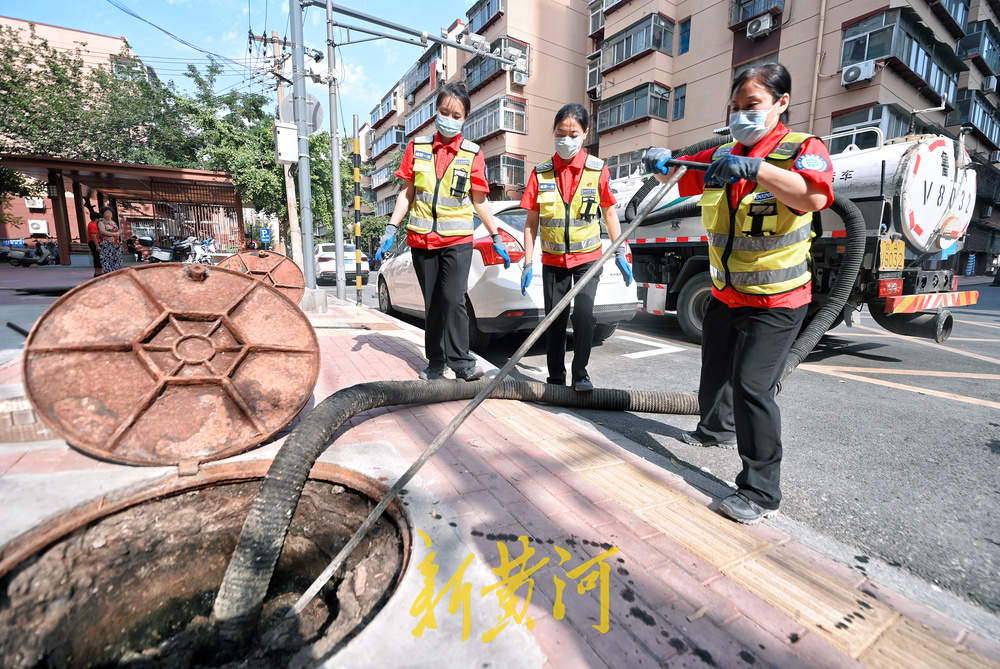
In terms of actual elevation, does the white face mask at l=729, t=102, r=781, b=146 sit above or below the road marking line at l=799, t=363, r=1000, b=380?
above

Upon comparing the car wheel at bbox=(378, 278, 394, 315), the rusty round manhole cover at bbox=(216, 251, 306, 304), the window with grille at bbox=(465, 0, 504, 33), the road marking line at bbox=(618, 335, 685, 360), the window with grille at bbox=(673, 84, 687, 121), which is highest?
the window with grille at bbox=(465, 0, 504, 33)

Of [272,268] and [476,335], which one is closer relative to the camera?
[476,335]

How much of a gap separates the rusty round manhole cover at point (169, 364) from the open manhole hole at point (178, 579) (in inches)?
11.1

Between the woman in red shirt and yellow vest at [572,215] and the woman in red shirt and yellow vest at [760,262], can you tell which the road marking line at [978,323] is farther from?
the woman in red shirt and yellow vest at [760,262]

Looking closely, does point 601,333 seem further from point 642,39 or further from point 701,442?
point 642,39

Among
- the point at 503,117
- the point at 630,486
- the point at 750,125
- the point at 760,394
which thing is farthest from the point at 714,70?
the point at 630,486

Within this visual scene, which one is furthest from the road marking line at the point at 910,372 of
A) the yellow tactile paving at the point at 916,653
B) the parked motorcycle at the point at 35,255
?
the parked motorcycle at the point at 35,255

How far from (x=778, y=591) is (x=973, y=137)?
36.3 m

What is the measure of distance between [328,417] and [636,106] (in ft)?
76.3

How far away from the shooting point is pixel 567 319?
3.36 metres

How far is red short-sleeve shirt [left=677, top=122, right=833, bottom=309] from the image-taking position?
1.78m

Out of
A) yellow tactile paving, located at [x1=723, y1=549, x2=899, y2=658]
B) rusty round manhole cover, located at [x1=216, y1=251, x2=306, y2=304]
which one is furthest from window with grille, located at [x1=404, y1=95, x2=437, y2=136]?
yellow tactile paving, located at [x1=723, y1=549, x2=899, y2=658]

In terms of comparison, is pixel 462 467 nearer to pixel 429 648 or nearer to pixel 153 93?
pixel 429 648

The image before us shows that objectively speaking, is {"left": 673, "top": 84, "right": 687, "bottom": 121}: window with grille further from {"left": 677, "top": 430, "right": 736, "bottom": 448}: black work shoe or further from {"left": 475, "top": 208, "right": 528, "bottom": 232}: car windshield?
{"left": 677, "top": 430, "right": 736, "bottom": 448}: black work shoe
